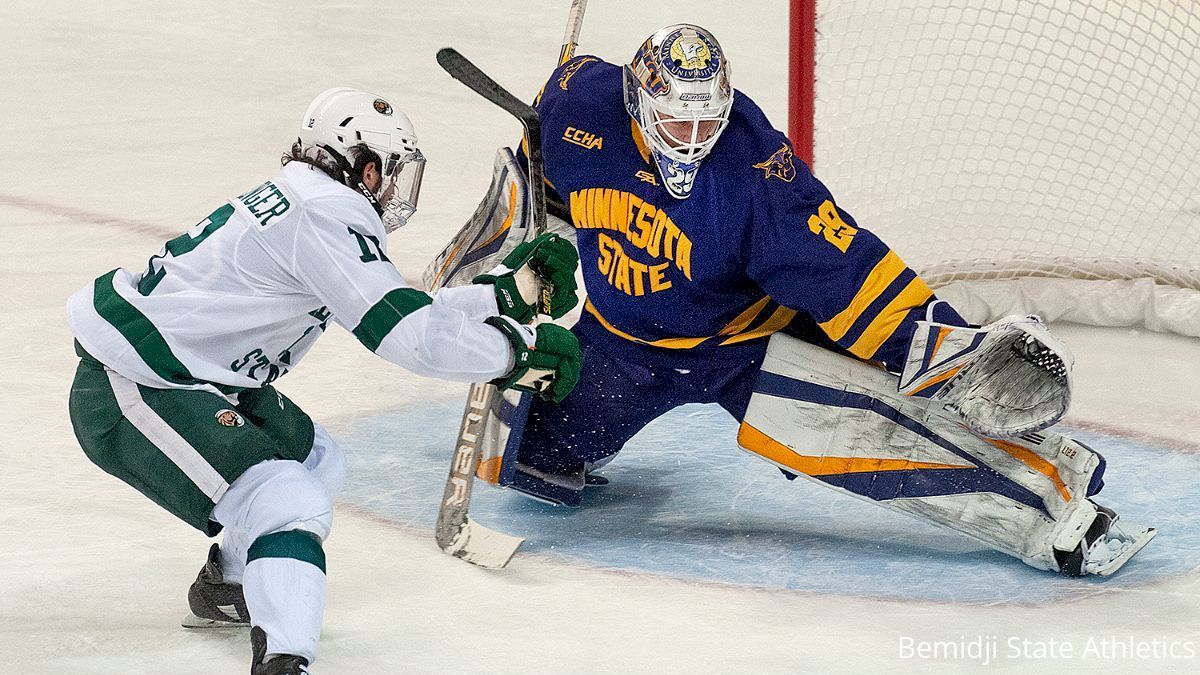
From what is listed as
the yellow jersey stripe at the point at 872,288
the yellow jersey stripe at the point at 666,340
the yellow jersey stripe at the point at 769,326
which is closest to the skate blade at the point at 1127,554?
the yellow jersey stripe at the point at 872,288

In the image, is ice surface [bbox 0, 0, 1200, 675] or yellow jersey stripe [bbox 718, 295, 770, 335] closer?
ice surface [bbox 0, 0, 1200, 675]

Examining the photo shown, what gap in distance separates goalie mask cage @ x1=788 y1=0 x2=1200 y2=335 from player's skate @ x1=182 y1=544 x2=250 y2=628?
85.4 inches

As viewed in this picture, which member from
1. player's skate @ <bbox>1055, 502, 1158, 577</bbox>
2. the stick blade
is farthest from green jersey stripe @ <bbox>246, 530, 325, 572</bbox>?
player's skate @ <bbox>1055, 502, 1158, 577</bbox>

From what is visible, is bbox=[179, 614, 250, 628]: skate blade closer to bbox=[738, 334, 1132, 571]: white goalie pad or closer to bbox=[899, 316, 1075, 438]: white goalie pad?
bbox=[738, 334, 1132, 571]: white goalie pad

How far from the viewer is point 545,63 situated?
22.2 ft

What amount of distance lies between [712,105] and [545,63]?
4.09 metres

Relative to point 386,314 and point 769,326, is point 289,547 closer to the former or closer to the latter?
point 386,314

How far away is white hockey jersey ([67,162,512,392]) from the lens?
Answer: 7.18 feet

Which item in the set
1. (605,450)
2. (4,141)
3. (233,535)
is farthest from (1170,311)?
(4,141)

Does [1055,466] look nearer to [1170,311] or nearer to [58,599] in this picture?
[1170,311]

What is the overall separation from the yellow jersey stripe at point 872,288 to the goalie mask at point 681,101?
370mm

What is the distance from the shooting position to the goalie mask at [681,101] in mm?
2770

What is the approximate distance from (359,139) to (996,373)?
3.85 ft

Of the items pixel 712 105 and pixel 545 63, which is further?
pixel 545 63
